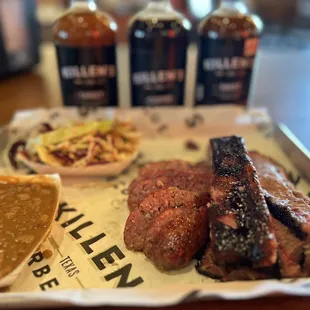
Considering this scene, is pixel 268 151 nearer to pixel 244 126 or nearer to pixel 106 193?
pixel 244 126

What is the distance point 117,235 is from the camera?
1.38 m

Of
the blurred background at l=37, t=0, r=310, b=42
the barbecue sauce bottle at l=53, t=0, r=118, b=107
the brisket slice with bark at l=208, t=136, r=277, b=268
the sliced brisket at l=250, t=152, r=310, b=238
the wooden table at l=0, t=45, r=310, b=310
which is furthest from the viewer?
the blurred background at l=37, t=0, r=310, b=42

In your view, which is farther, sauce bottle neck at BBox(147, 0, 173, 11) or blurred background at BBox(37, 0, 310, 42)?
blurred background at BBox(37, 0, 310, 42)

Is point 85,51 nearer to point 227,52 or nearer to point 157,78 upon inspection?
point 157,78

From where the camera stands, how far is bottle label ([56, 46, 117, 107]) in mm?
1892

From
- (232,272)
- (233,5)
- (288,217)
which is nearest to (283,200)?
(288,217)

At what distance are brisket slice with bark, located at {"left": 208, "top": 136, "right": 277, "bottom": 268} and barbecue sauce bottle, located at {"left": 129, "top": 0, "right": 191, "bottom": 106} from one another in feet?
2.56

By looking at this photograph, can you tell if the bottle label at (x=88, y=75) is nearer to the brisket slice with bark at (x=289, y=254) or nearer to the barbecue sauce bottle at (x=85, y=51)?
the barbecue sauce bottle at (x=85, y=51)

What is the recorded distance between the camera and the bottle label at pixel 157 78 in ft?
6.36

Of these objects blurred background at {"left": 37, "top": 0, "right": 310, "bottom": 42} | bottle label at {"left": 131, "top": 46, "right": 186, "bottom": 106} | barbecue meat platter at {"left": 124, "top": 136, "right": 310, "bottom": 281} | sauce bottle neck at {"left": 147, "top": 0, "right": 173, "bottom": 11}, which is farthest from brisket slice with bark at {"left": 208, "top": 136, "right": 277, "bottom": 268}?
blurred background at {"left": 37, "top": 0, "right": 310, "bottom": 42}

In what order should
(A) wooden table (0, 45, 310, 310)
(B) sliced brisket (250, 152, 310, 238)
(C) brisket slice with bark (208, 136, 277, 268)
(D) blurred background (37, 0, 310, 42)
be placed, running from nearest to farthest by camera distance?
1. (C) brisket slice with bark (208, 136, 277, 268)
2. (B) sliced brisket (250, 152, 310, 238)
3. (A) wooden table (0, 45, 310, 310)
4. (D) blurred background (37, 0, 310, 42)

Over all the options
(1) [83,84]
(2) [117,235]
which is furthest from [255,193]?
(1) [83,84]

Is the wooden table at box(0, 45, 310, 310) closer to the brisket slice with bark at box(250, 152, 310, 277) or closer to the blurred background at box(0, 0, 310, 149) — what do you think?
the blurred background at box(0, 0, 310, 149)

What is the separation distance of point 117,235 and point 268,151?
0.92 metres
